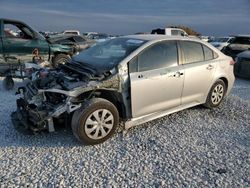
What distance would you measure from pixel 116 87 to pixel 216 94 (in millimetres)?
2620

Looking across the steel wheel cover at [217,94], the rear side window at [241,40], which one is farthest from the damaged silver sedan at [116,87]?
the rear side window at [241,40]

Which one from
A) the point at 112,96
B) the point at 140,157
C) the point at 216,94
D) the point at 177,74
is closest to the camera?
the point at 140,157

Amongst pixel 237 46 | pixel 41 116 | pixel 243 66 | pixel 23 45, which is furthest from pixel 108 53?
pixel 237 46

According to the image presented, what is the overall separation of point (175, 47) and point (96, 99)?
6.01 feet

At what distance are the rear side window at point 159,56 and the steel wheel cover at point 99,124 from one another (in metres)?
0.93

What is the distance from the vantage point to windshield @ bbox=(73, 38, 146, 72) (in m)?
4.84

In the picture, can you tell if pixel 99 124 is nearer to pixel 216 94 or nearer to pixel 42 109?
pixel 42 109

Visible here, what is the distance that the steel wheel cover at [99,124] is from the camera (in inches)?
172

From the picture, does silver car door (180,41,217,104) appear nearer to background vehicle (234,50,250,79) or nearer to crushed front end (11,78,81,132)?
crushed front end (11,78,81,132)

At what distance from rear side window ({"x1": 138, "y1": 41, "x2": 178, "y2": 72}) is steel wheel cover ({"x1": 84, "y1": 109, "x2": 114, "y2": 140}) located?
928mm

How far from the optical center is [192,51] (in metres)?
5.60

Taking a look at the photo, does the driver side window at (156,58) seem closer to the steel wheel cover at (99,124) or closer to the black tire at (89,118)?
the black tire at (89,118)

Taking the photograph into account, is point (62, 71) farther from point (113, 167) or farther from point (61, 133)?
point (113, 167)

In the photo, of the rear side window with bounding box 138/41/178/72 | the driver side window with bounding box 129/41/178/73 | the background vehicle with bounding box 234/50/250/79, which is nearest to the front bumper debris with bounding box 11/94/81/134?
the driver side window with bounding box 129/41/178/73
